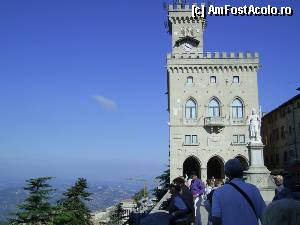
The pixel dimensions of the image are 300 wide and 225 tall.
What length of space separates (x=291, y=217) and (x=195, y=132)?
41958 mm

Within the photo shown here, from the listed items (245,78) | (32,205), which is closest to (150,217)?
(32,205)

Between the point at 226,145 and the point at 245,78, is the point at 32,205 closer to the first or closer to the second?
the point at 226,145

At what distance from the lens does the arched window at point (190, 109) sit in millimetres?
46031

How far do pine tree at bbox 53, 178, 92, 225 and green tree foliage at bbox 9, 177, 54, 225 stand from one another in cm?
140

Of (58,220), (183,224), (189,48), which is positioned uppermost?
(189,48)

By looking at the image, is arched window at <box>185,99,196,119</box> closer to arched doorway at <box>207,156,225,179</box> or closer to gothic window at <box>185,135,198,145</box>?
gothic window at <box>185,135,198,145</box>

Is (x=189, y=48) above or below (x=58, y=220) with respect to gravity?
above

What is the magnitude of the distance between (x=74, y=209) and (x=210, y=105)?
1916 centimetres

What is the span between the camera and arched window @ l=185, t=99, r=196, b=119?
46.0 meters

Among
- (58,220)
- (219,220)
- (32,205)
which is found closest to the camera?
(219,220)

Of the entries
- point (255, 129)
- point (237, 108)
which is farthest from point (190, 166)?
point (255, 129)

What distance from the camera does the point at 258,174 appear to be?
2327 centimetres

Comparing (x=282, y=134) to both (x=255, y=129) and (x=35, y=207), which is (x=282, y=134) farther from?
(x=35, y=207)

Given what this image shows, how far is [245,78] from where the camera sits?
1838 inches
